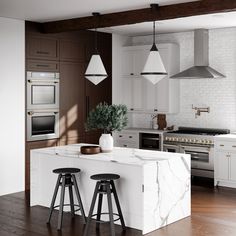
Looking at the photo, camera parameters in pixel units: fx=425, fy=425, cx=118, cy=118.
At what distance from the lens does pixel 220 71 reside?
7.96 m

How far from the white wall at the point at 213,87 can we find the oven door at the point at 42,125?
246 centimetres

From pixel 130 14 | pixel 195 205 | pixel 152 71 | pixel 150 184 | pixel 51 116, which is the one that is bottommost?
pixel 195 205

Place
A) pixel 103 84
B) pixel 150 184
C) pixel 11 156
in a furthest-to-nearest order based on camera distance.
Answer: pixel 103 84, pixel 11 156, pixel 150 184

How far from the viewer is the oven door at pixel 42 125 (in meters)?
7.14

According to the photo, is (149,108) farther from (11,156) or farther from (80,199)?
(80,199)

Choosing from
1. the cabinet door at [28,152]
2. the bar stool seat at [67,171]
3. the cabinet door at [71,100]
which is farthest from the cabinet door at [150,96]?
the bar stool seat at [67,171]

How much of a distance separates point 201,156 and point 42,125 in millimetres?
2889

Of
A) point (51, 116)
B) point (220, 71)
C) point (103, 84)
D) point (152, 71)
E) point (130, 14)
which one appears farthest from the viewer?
point (103, 84)

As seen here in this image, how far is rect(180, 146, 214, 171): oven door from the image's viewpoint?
7.54 meters

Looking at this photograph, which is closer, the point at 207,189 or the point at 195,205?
the point at 195,205

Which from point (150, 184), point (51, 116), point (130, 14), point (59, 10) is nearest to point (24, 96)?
point (51, 116)

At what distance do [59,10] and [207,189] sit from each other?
3.81m

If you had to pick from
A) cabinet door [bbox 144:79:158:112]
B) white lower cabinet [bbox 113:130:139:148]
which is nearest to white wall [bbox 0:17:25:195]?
white lower cabinet [bbox 113:130:139:148]

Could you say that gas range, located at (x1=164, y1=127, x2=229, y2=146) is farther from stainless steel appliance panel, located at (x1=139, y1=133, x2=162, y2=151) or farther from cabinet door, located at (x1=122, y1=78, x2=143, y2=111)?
cabinet door, located at (x1=122, y1=78, x2=143, y2=111)
